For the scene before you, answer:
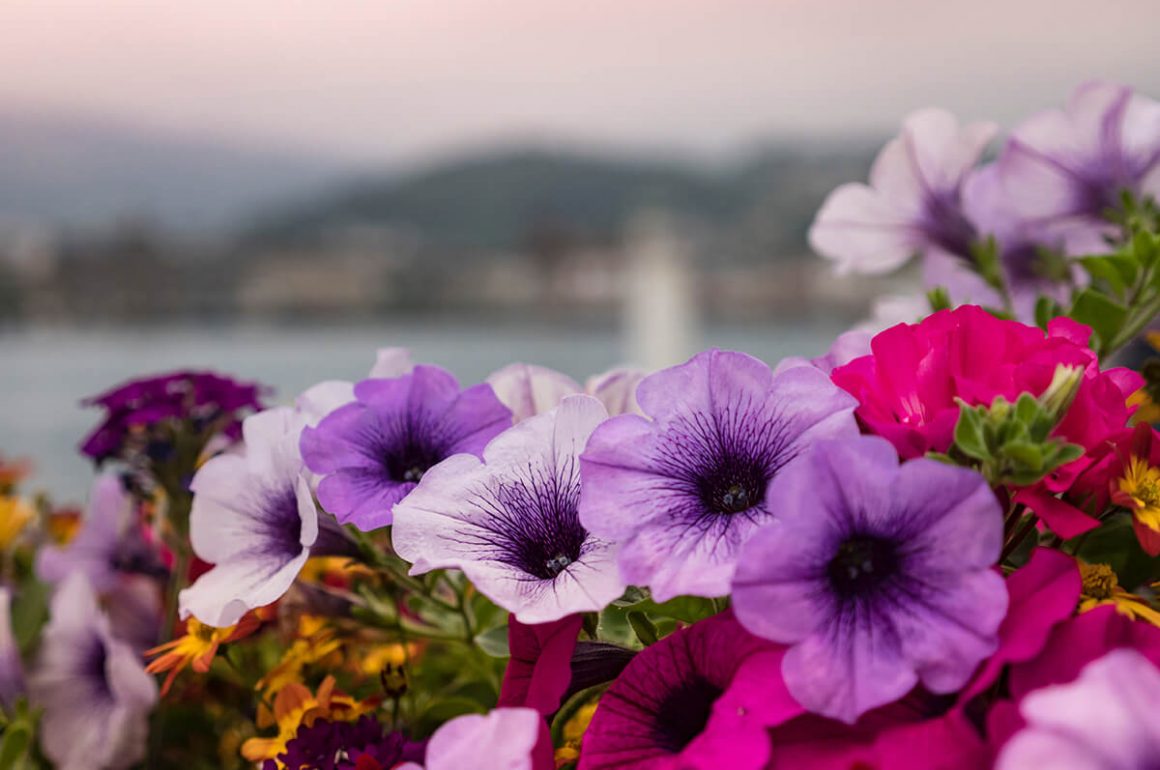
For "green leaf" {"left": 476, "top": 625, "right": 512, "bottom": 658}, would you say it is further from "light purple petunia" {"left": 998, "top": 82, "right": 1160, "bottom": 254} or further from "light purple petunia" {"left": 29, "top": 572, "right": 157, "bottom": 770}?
"light purple petunia" {"left": 998, "top": 82, "right": 1160, "bottom": 254}

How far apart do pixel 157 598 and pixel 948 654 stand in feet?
1.50

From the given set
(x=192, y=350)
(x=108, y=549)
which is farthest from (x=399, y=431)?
(x=192, y=350)

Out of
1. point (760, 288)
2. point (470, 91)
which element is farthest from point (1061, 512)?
point (470, 91)

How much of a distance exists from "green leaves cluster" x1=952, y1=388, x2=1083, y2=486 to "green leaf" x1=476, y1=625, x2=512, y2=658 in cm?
19

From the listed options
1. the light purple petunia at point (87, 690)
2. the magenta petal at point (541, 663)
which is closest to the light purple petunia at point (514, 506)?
the magenta petal at point (541, 663)

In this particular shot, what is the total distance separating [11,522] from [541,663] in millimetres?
513

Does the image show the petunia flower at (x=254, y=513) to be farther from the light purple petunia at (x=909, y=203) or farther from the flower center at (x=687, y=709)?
the light purple petunia at (x=909, y=203)

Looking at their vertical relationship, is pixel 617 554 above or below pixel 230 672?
above

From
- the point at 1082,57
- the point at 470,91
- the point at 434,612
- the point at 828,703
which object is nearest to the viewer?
the point at 828,703

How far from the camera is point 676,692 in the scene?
26 cm

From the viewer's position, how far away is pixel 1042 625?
22cm

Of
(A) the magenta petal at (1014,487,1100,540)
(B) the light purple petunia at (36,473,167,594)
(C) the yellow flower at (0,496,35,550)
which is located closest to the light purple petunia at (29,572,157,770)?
(B) the light purple petunia at (36,473,167,594)

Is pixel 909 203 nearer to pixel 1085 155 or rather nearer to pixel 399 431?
pixel 1085 155

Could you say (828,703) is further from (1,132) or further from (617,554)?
(1,132)
